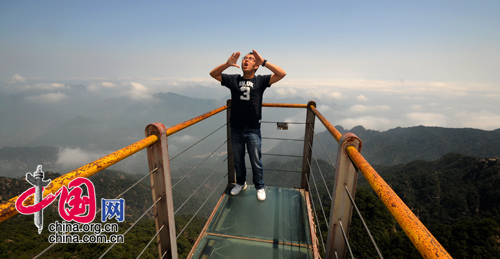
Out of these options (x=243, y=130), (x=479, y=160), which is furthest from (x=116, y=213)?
(x=479, y=160)

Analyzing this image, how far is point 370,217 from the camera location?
32938mm

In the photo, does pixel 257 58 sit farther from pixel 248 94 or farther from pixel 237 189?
pixel 237 189

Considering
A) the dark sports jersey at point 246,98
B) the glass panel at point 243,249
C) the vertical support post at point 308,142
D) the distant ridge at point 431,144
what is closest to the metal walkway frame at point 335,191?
the glass panel at point 243,249

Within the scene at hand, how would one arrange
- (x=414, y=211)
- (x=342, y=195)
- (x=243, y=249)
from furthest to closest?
(x=414, y=211), (x=243, y=249), (x=342, y=195)

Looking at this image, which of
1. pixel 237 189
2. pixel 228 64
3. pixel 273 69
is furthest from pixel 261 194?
pixel 228 64

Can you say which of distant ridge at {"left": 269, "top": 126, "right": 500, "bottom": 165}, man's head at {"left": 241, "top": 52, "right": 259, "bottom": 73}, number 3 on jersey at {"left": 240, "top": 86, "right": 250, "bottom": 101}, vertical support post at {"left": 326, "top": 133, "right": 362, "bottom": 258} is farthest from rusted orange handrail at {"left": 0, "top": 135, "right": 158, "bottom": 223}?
distant ridge at {"left": 269, "top": 126, "right": 500, "bottom": 165}

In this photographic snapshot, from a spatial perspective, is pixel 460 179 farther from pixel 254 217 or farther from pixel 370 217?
pixel 254 217

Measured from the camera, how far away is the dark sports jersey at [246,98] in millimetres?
2775

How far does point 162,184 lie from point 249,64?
1.83 meters

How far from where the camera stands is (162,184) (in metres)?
1.61

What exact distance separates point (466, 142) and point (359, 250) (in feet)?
350

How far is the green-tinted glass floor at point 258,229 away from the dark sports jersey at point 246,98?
116cm

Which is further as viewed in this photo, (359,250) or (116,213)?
(359,250)

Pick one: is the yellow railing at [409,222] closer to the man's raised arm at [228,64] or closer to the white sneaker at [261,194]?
the man's raised arm at [228,64]
